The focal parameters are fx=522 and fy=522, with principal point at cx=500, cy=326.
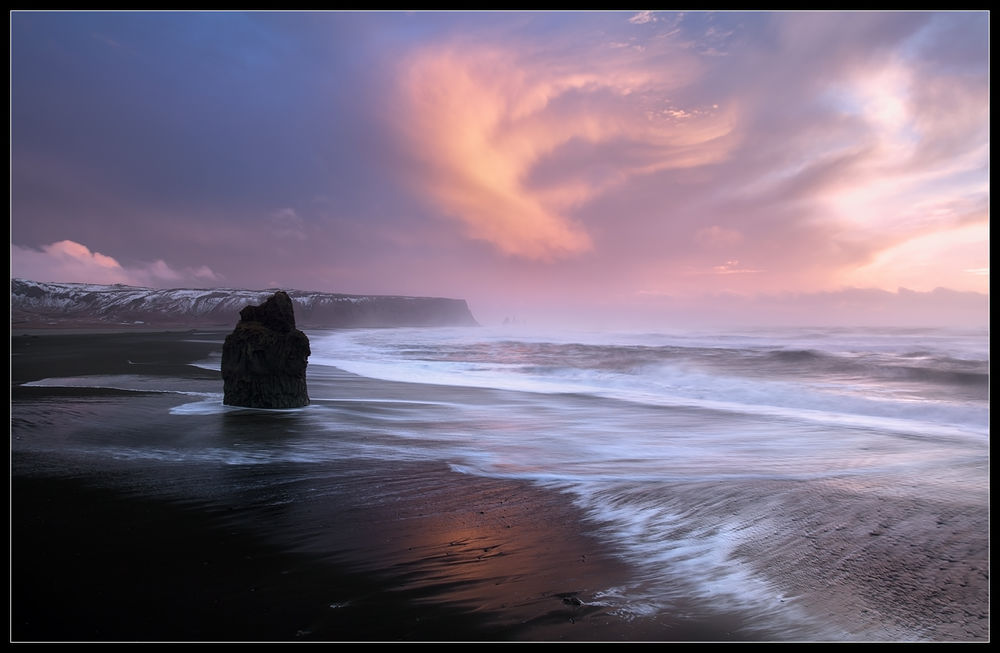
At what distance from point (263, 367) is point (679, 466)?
8.28 meters

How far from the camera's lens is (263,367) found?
10797 mm

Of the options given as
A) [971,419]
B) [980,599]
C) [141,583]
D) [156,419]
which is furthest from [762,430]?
[156,419]

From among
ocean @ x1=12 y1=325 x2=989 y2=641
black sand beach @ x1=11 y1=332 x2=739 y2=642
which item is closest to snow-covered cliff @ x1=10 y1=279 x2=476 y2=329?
ocean @ x1=12 y1=325 x2=989 y2=641

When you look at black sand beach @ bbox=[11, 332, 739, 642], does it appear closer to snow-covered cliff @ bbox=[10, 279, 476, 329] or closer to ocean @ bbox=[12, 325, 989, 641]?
ocean @ bbox=[12, 325, 989, 641]

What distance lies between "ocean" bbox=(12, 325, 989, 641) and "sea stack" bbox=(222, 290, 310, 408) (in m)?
0.50

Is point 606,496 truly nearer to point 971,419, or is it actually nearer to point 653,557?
point 653,557

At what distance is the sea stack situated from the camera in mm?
10727

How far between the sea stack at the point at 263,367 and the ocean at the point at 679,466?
1.63 ft

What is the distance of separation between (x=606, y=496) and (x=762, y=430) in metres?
5.83

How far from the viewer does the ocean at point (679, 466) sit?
3602 mm

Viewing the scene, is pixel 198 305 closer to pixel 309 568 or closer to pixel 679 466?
pixel 679 466

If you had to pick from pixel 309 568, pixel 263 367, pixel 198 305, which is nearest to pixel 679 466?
pixel 309 568
